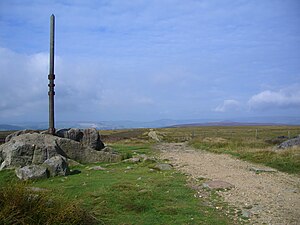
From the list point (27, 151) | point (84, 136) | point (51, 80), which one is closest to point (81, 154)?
point (84, 136)

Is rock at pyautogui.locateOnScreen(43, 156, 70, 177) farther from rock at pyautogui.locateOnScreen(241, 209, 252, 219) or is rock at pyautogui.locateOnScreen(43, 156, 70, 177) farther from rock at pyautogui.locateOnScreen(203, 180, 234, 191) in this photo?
rock at pyautogui.locateOnScreen(241, 209, 252, 219)

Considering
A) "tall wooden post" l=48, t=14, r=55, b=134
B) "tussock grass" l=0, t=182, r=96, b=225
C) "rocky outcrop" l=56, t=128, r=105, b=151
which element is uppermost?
"tall wooden post" l=48, t=14, r=55, b=134

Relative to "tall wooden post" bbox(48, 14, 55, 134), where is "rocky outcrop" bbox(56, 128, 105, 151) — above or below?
below

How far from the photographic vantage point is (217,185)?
36.3 feet

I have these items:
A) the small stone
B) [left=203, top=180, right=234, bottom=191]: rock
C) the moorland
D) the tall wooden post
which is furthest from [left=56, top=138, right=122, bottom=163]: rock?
the small stone

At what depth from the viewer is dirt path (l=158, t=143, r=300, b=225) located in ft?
25.2

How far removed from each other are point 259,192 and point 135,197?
4.02 meters

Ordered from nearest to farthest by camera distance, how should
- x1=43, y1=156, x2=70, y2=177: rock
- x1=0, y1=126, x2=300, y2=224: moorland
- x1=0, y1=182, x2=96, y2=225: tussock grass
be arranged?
x1=0, y1=182, x2=96, y2=225: tussock grass
x1=0, y1=126, x2=300, y2=224: moorland
x1=43, y1=156, x2=70, y2=177: rock

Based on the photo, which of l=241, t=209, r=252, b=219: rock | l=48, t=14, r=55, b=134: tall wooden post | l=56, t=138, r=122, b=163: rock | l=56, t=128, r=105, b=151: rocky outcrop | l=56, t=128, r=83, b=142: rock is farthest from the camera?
l=56, t=128, r=105, b=151: rocky outcrop

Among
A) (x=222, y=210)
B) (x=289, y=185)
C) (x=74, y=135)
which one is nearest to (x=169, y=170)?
(x=289, y=185)

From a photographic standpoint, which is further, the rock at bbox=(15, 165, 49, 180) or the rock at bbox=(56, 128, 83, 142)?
the rock at bbox=(56, 128, 83, 142)

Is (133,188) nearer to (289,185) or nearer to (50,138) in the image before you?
(289,185)

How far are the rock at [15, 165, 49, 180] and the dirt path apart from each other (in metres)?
5.82

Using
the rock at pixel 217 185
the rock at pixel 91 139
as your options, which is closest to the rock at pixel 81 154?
the rock at pixel 91 139
